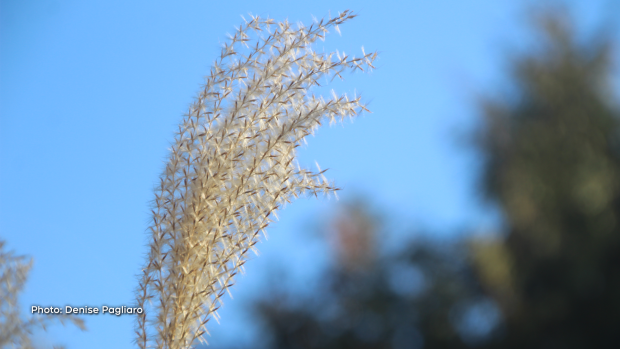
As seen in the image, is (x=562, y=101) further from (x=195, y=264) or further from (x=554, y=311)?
(x=195, y=264)

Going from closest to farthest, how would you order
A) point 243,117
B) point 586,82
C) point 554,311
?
1. point 243,117
2. point 554,311
3. point 586,82

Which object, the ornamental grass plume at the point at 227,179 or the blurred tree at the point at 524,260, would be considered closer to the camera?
the ornamental grass plume at the point at 227,179

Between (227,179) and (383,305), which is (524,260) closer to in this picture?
(383,305)

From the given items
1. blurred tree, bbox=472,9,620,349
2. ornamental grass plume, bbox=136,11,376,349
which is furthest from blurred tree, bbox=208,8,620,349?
ornamental grass plume, bbox=136,11,376,349

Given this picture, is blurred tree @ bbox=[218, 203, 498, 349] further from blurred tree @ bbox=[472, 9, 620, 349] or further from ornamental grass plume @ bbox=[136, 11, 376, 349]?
ornamental grass plume @ bbox=[136, 11, 376, 349]

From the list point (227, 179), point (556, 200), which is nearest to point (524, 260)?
point (556, 200)

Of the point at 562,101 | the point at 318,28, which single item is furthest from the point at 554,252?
the point at 318,28

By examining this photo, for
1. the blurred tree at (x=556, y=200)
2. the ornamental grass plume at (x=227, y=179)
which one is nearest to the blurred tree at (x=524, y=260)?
the blurred tree at (x=556, y=200)

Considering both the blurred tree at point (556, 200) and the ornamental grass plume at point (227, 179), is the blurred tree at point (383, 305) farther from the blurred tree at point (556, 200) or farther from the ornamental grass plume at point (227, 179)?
the ornamental grass plume at point (227, 179)
